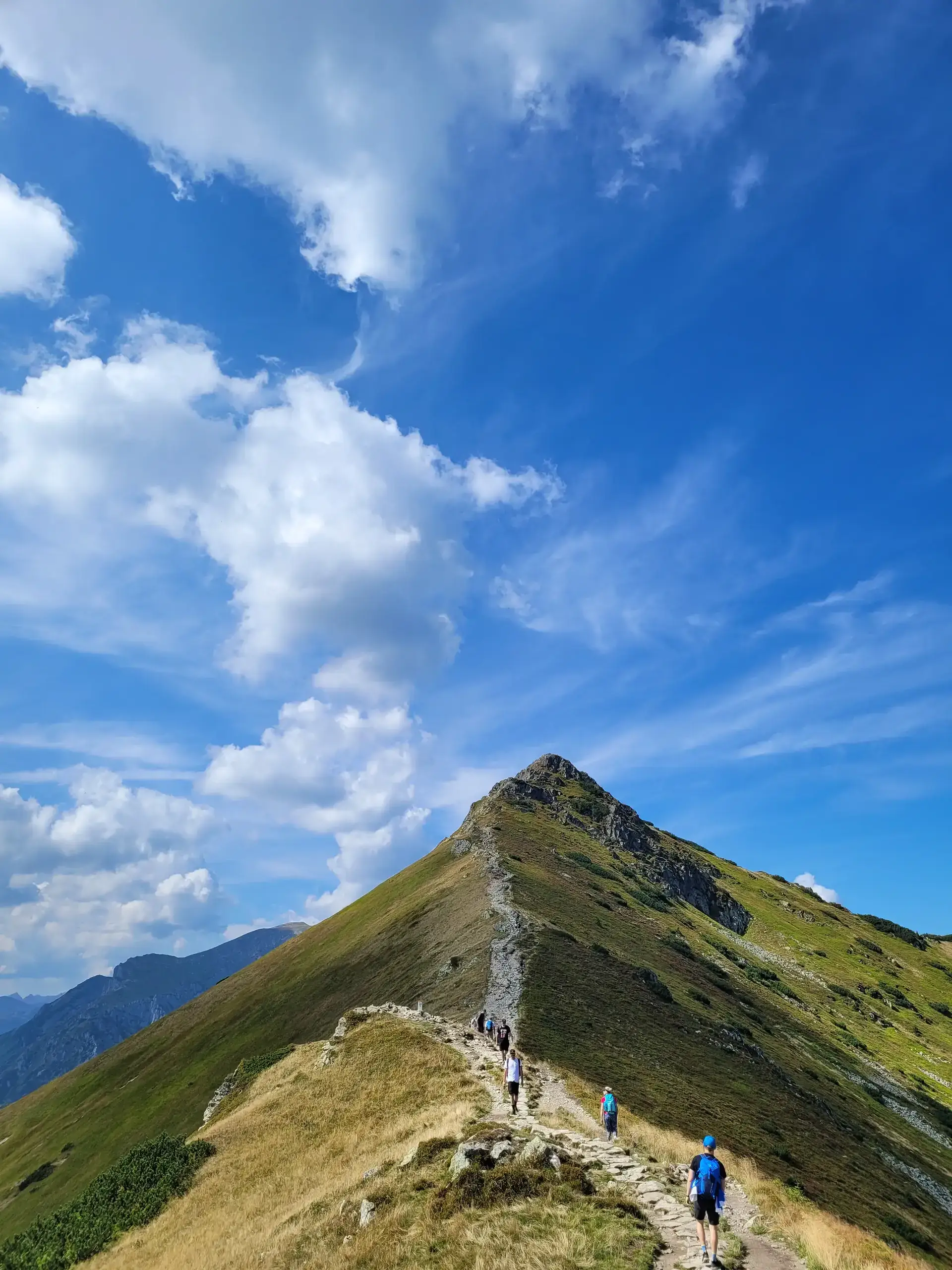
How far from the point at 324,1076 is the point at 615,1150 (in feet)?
75.3

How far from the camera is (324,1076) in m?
40.8

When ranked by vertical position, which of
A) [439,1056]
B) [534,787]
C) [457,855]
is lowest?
[439,1056]

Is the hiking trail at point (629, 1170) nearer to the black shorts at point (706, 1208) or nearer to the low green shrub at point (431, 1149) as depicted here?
the black shorts at point (706, 1208)

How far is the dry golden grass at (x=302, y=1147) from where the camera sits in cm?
2512

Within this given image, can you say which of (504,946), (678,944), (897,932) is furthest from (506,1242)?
(897,932)

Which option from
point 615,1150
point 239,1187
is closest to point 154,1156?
point 239,1187

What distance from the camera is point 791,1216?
20.7 metres

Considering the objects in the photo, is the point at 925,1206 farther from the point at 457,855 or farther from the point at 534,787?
the point at 534,787

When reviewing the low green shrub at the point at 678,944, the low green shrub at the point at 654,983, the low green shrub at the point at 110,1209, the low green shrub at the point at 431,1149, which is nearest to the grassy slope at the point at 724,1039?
the low green shrub at the point at 678,944

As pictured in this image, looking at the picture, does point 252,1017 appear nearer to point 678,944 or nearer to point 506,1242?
point 678,944

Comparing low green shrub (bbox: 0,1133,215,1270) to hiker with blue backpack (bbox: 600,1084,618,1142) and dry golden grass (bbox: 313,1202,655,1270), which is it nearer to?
dry golden grass (bbox: 313,1202,655,1270)

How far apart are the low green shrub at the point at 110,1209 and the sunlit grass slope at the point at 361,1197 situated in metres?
1.40

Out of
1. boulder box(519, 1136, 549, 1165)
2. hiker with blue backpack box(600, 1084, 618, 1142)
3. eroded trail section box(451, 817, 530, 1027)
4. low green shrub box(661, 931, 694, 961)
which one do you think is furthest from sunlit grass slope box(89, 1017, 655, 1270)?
low green shrub box(661, 931, 694, 961)

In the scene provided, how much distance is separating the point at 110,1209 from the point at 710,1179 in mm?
35831
